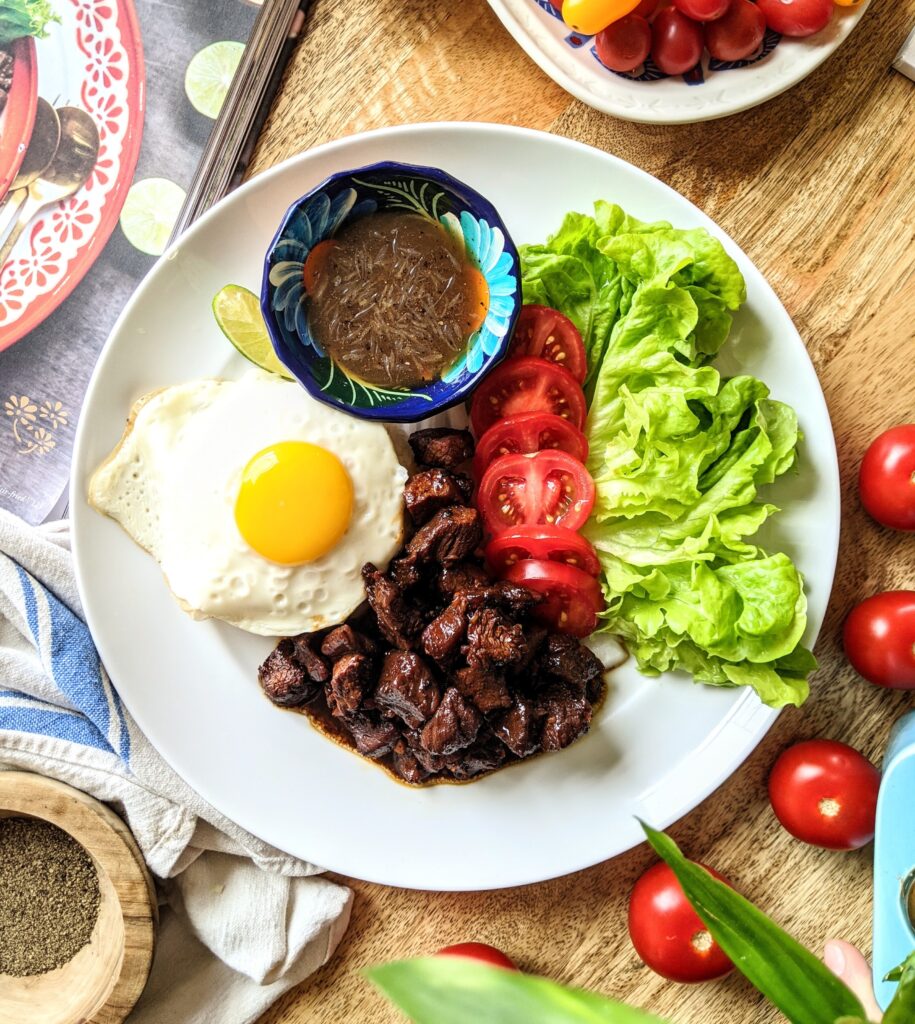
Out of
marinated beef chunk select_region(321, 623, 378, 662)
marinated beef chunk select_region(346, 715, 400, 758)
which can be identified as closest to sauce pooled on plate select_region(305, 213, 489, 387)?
marinated beef chunk select_region(321, 623, 378, 662)

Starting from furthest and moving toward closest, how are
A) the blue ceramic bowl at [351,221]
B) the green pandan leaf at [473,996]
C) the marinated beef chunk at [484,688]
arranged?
the marinated beef chunk at [484,688] < the blue ceramic bowl at [351,221] < the green pandan leaf at [473,996]

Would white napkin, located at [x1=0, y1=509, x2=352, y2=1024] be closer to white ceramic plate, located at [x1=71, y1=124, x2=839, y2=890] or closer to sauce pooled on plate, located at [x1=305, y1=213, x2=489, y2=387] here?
white ceramic plate, located at [x1=71, y1=124, x2=839, y2=890]

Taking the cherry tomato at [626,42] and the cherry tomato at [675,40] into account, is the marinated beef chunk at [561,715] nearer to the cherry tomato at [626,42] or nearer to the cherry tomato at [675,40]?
the cherry tomato at [626,42]

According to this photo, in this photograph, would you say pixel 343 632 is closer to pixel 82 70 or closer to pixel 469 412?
pixel 469 412

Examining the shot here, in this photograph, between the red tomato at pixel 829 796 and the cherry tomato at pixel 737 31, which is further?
the red tomato at pixel 829 796

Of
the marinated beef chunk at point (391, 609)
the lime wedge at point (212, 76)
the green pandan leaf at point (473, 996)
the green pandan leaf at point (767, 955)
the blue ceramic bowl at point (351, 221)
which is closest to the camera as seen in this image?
the green pandan leaf at point (473, 996)

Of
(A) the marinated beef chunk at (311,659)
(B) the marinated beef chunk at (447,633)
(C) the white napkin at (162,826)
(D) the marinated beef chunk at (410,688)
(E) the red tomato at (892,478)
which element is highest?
(E) the red tomato at (892,478)

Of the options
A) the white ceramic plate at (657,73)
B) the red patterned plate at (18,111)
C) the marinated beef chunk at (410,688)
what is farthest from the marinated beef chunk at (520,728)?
the red patterned plate at (18,111)
